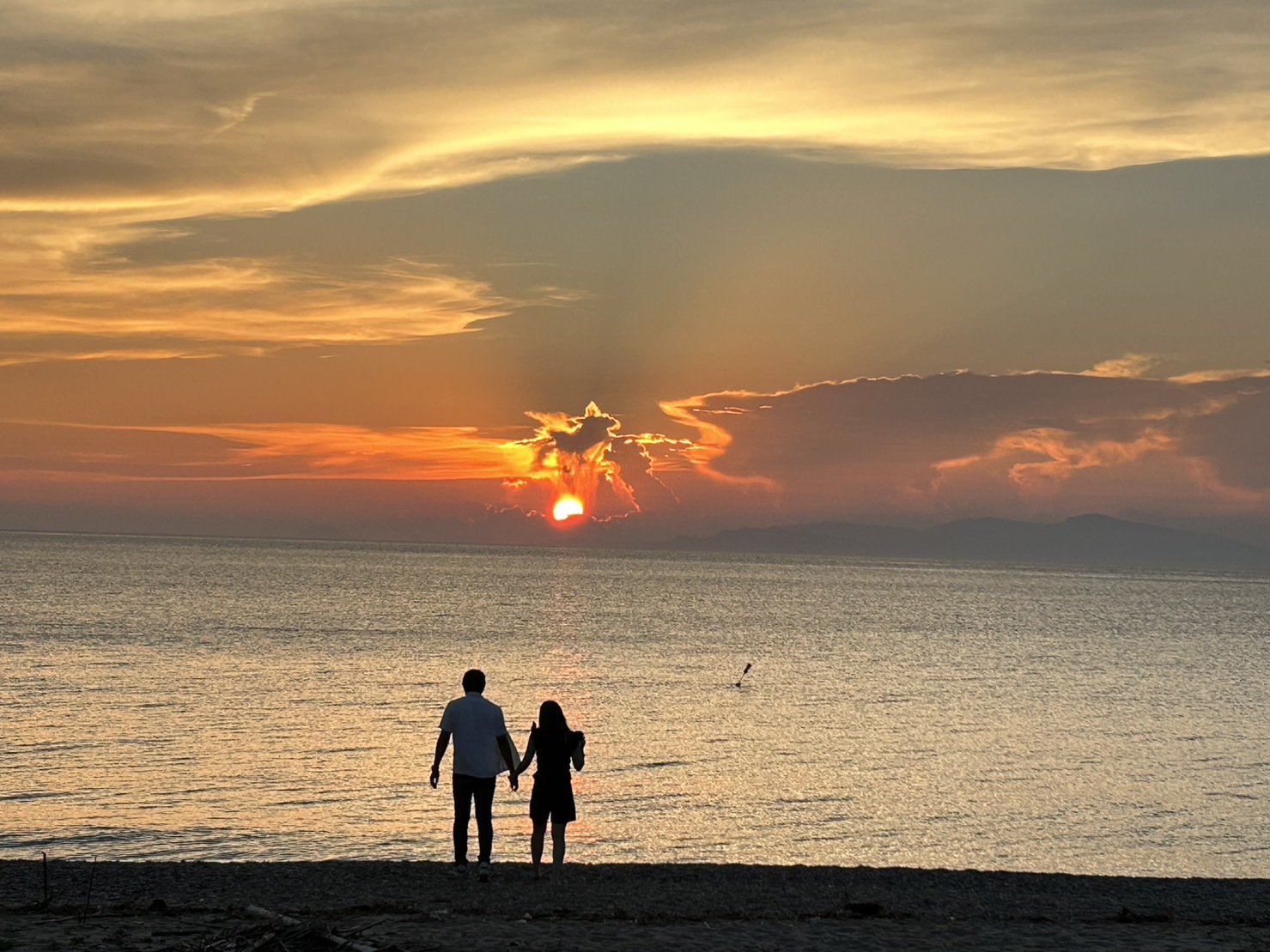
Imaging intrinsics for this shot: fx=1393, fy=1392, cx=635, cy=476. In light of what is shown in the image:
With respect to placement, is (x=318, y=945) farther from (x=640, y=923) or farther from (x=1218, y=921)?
(x=1218, y=921)

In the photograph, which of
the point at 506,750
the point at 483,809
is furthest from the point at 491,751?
the point at 483,809

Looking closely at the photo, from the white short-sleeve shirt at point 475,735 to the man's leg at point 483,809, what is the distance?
0.47 feet

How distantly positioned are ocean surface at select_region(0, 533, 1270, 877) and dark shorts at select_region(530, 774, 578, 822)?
640 cm

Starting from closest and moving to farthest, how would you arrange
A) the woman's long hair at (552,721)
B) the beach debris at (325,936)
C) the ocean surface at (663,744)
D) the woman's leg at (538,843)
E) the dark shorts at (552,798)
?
the beach debris at (325,936) < the woman's long hair at (552,721) < the dark shorts at (552,798) < the woman's leg at (538,843) < the ocean surface at (663,744)

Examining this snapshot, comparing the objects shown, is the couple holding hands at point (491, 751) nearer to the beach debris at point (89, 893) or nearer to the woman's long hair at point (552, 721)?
the woman's long hair at point (552, 721)

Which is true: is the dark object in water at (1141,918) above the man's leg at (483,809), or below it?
below

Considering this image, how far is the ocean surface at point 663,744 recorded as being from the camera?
24.9 m

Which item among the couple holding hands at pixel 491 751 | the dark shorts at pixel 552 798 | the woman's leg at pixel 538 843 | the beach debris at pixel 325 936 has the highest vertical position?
the couple holding hands at pixel 491 751

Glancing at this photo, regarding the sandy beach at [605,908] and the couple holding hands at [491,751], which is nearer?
the sandy beach at [605,908]

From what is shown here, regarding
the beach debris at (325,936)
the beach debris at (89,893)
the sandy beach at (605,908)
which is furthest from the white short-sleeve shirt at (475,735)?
the beach debris at (89,893)

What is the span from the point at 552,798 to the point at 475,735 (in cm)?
125

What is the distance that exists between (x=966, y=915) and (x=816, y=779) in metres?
17.5

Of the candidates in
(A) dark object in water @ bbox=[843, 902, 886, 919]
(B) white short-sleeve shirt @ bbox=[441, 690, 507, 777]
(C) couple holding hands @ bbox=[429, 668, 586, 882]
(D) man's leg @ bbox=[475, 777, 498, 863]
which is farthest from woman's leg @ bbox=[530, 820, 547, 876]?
(A) dark object in water @ bbox=[843, 902, 886, 919]

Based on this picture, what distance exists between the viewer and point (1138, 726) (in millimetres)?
47219
